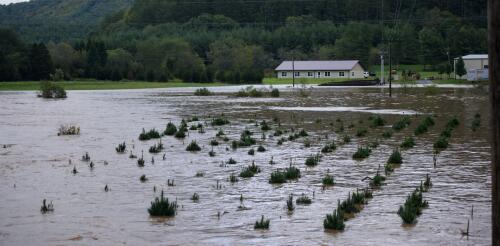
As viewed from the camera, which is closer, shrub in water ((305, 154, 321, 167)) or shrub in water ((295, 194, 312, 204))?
shrub in water ((295, 194, 312, 204))

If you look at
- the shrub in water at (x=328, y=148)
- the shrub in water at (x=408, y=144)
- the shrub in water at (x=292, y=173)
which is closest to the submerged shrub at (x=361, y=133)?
the shrub in water at (x=408, y=144)

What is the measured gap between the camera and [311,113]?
38062 millimetres

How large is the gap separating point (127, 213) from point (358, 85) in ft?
277

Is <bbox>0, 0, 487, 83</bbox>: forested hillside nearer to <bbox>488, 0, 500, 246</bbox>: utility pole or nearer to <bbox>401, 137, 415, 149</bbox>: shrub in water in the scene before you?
<bbox>401, 137, 415, 149</bbox>: shrub in water

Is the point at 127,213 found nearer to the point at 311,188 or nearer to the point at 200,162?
the point at 311,188

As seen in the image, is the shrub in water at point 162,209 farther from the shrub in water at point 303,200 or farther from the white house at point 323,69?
the white house at point 323,69

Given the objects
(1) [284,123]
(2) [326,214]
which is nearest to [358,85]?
(1) [284,123]

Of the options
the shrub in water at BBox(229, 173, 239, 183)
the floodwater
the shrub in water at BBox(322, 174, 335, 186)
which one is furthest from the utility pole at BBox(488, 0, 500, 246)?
the shrub in water at BBox(229, 173, 239, 183)

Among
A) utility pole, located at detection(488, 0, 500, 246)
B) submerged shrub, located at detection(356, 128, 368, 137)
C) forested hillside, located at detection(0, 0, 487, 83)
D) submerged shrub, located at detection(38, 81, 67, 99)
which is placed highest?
forested hillside, located at detection(0, 0, 487, 83)

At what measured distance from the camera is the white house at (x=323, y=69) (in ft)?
448

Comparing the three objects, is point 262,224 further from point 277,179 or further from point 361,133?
point 361,133

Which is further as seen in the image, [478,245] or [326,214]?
[326,214]

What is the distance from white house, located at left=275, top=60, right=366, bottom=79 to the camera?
136500mm

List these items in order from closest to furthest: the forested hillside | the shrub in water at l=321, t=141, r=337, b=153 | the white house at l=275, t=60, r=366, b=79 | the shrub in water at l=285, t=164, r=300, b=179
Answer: the shrub in water at l=285, t=164, r=300, b=179, the shrub in water at l=321, t=141, r=337, b=153, the forested hillside, the white house at l=275, t=60, r=366, b=79
